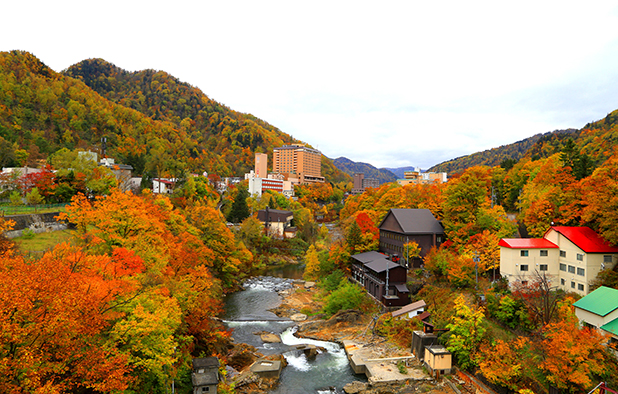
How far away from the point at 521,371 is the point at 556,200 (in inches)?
557

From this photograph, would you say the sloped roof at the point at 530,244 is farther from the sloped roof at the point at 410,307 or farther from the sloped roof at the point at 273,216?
the sloped roof at the point at 273,216

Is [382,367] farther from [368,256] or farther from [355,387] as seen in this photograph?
[368,256]

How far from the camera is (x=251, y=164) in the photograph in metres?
122

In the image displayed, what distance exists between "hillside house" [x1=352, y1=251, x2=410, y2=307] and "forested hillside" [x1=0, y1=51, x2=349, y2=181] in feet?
137

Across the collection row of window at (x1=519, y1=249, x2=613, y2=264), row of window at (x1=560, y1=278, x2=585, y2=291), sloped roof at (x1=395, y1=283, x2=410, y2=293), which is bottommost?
sloped roof at (x1=395, y1=283, x2=410, y2=293)

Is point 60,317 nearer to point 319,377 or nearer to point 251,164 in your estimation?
point 319,377

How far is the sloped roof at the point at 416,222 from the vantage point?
108 feet

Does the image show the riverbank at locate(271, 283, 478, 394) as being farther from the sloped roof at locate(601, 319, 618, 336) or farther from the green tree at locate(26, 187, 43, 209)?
the green tree at locate(26, 187, 43, 209)

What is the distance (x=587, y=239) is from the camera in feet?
65.1

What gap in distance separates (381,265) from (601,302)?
15.7 metres

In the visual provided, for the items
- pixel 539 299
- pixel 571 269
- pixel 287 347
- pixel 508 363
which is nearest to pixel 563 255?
pixel 571 269

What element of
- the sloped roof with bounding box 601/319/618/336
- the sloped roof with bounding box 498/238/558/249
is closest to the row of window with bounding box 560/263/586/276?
the sloped roof with bounding box 498/238/558/249

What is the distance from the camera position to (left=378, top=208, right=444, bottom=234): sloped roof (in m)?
32.9

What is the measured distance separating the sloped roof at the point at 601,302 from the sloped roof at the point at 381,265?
1332cm
